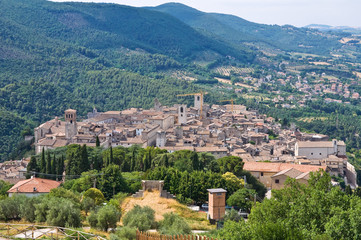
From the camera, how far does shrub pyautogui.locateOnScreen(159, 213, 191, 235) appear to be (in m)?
24.0

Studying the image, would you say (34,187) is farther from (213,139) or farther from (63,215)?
(213,139)

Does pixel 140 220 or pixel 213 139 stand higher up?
pixel 140 220

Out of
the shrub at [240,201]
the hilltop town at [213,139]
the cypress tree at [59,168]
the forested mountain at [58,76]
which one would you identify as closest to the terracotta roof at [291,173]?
the hilltop town at [213,139]

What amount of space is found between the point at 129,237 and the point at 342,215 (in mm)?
8894

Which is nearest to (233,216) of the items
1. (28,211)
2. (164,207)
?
(164,207)

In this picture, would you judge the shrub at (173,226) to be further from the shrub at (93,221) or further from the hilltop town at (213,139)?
the hilltop town at (213,139)

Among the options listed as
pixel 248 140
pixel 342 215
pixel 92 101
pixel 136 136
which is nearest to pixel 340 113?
pixel 92 101

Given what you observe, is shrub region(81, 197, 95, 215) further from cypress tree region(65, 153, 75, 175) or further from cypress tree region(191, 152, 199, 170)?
cypress tree region(191, 152, 199, 170)

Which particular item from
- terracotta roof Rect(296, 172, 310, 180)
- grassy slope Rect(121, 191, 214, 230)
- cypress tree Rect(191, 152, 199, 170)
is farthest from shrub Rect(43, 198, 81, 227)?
terracotta roof Rect(296, 172, 310, 180)

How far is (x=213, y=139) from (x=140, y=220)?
36.7 m

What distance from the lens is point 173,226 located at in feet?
81.7

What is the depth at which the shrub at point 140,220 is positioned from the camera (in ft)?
81.3

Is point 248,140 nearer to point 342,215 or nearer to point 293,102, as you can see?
point 342,215

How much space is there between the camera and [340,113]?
12588 centimetres
